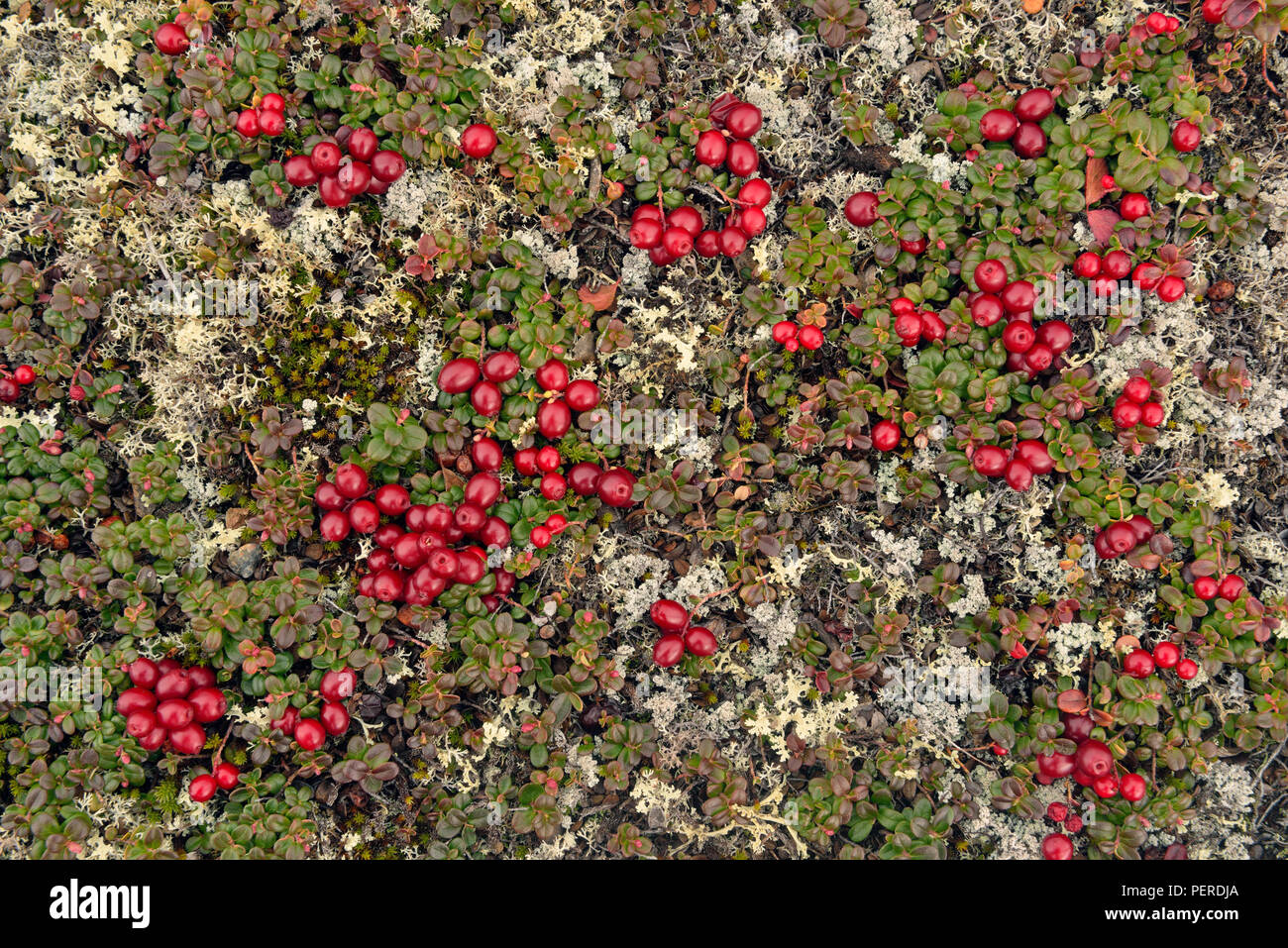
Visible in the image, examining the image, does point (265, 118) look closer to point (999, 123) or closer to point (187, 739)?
point (187, 739)

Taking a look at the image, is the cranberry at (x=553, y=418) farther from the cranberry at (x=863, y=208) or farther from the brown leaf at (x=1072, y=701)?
the brown leaf at (x=1072, y=701)

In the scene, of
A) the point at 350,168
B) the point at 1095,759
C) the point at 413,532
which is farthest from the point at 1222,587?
the point at 350,168

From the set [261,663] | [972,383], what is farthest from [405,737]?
[972,383]

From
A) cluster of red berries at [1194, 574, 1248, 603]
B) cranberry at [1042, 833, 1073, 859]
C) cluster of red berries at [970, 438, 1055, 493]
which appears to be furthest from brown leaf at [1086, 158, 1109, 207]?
cranberry at [1042, 833, 1073, 859]

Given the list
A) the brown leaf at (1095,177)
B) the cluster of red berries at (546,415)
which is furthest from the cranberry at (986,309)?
the cluster of red berries at (546,415)

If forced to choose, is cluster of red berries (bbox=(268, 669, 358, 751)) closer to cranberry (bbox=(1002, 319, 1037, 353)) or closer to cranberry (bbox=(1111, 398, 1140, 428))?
cranberry (bbox=(1002, 319, 1037, 353))
